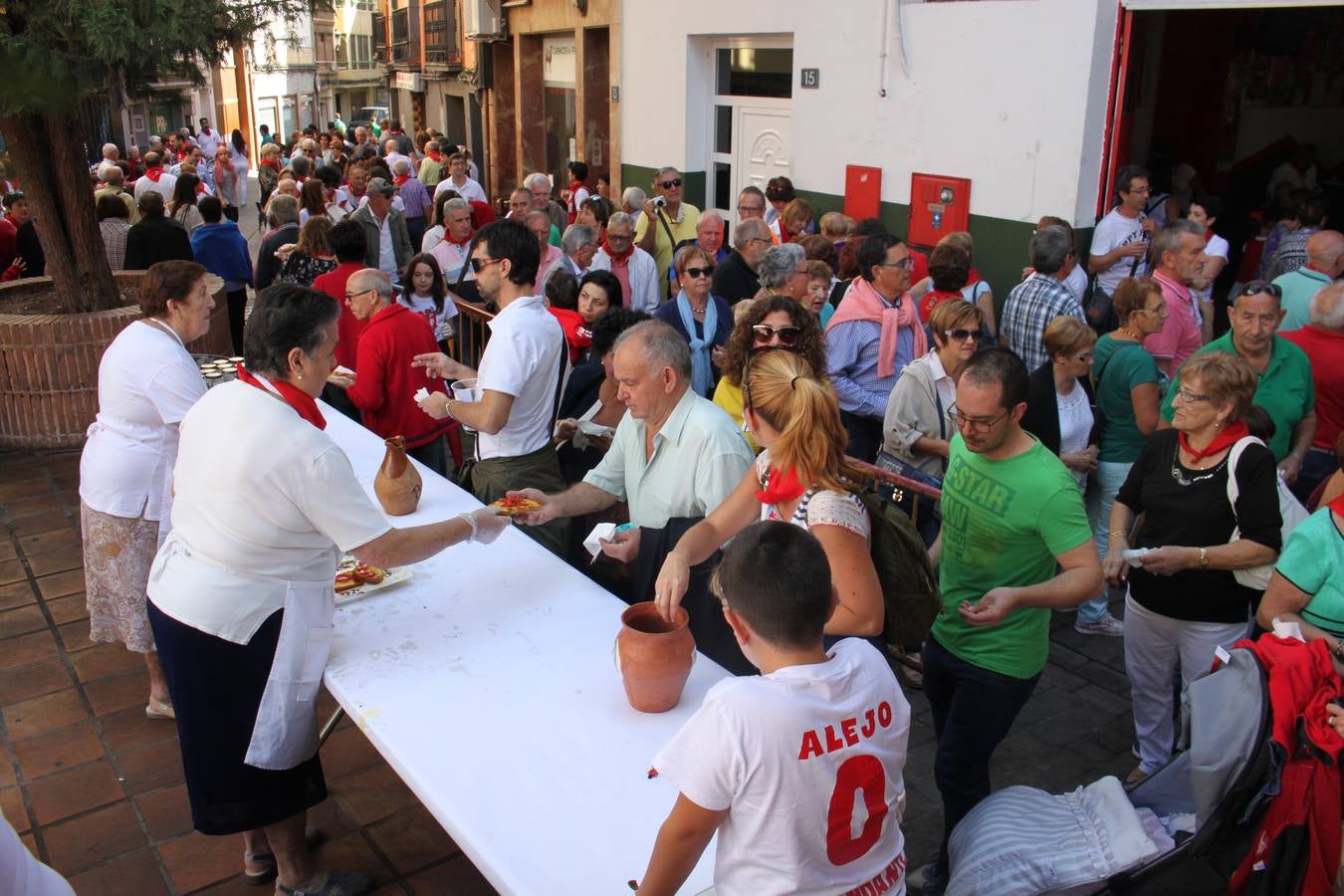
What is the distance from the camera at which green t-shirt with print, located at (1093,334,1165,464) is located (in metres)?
4.69

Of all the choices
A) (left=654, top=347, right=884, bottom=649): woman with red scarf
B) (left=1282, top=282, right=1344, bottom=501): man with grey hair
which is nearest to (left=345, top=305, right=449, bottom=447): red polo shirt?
(left=654, top=347, right=884, bottom=649): woman with red scarf

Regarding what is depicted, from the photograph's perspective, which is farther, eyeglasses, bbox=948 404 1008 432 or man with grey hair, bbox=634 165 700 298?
man with grey hair, bbox=634 165 700 298

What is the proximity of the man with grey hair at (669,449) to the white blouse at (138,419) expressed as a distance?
4.87ft

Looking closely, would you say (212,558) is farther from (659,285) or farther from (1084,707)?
(659,285)

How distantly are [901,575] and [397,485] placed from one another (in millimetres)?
2035

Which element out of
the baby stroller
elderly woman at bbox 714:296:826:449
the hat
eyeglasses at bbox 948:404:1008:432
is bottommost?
the baby stroller

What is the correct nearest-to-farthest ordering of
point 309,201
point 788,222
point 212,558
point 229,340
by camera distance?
point 212,558, point 788,222, point 229,340, point 309,201

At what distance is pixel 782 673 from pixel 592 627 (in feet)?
4.51

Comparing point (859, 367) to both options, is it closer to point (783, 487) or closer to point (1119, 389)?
point (1119, 389)

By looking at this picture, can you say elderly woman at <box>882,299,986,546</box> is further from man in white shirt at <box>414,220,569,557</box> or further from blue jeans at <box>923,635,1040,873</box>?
man in white shirt at <box>414,220,569,557</box>

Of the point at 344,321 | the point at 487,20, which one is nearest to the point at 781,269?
the point at 344,321

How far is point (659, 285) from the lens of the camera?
811 centimetres

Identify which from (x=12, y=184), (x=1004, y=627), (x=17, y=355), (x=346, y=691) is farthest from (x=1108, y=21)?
(x=12, y=184)

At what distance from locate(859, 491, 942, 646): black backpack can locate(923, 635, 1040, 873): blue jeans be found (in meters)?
0.57
